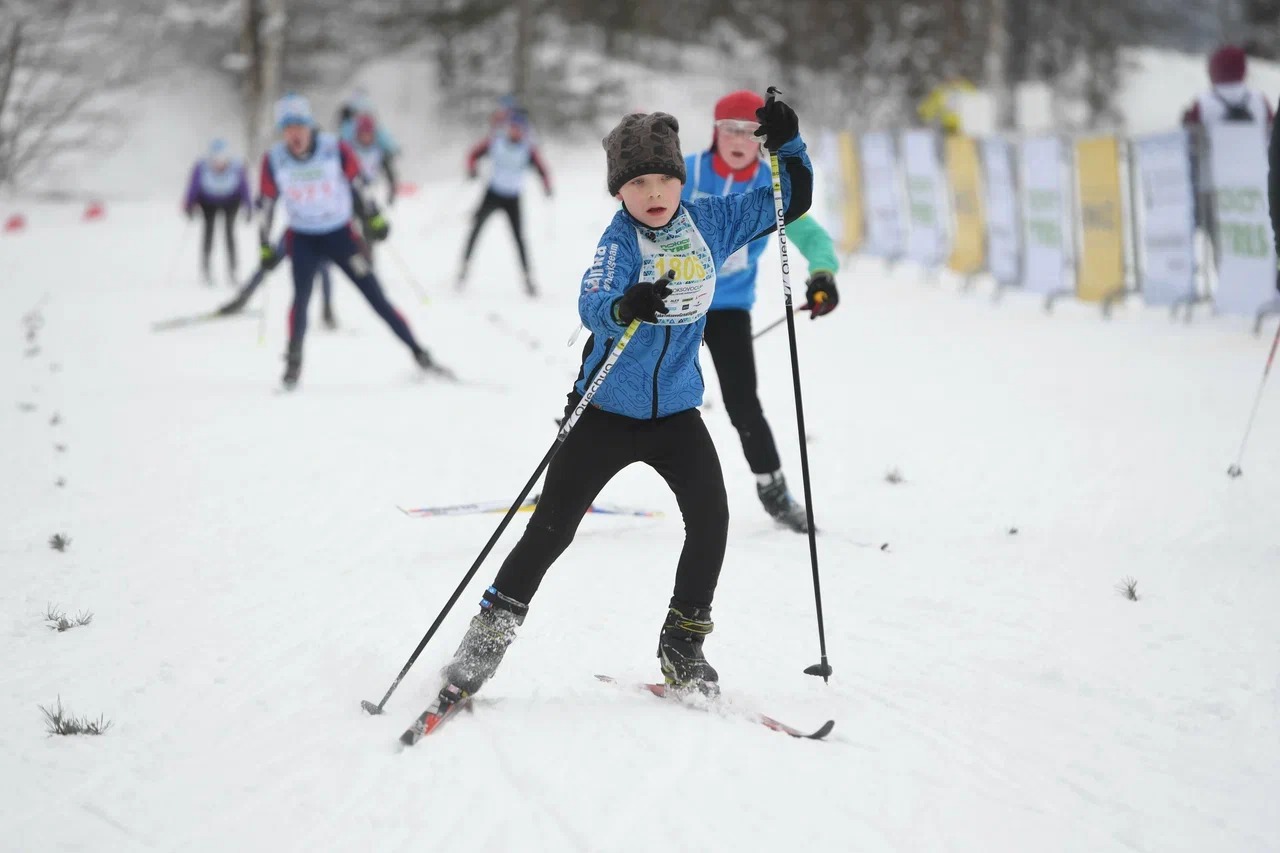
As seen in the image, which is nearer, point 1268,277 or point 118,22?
point 1268,277

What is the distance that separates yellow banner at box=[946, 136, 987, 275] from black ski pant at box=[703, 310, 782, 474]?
849cm

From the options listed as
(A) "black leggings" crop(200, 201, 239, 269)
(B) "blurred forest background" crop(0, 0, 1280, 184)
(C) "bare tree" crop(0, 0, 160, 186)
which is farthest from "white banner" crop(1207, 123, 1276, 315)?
(C) "bare tree" crop(0, 0, 160, 186)

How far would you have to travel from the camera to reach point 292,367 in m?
8.84

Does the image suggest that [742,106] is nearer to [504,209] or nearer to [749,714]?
[749,714]

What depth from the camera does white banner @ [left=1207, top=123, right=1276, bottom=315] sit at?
360 inches

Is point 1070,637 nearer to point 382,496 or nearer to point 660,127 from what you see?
point 660,127

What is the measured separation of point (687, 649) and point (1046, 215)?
9461mm

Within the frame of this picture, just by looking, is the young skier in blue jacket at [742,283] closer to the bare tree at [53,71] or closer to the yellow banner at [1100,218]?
the yellow banner at [1100,218]

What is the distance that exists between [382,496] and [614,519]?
4.32 ft

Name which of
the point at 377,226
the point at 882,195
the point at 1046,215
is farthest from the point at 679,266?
the point at 882,195

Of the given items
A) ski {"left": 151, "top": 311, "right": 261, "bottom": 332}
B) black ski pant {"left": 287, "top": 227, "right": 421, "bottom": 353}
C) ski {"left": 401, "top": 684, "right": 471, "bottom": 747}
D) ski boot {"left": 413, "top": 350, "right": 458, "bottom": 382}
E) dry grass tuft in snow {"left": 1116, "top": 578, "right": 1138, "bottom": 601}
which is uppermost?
black ski pant {"left": 287, "top": 227, "right": 421, "bottom": 353}

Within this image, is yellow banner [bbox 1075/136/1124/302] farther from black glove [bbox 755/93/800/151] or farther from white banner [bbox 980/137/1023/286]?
black glove [bbox 755/93/800/151]

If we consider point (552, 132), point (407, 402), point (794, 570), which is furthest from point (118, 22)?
point (794, 570)

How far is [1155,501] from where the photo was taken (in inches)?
226
